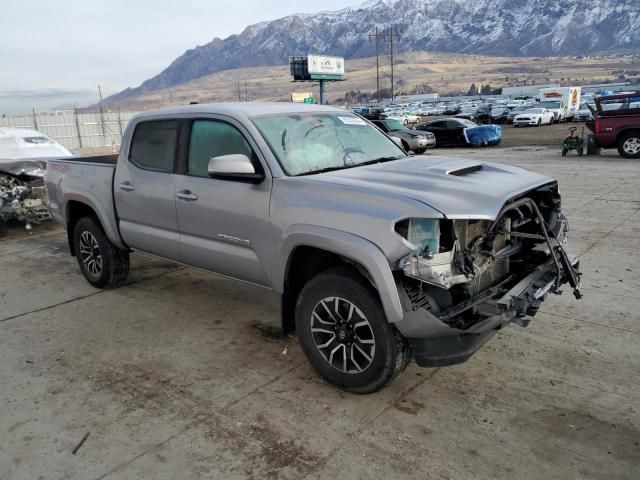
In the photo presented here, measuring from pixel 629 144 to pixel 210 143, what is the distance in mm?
14965

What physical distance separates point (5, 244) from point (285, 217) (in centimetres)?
667

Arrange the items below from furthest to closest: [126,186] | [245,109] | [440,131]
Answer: [440,131] → [126,186] → [245,109]

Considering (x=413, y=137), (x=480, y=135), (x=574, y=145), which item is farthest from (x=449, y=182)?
(x=480, y=135)

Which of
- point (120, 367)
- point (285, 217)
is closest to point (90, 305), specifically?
point (120, 367)

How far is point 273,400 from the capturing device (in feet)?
11.7

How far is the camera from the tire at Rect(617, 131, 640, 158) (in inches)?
606

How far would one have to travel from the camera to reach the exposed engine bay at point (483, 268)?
3.09 m

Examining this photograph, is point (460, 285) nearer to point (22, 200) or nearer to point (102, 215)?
point (102, 215)

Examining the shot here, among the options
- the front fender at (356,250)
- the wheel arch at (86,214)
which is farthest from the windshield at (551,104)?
the front fender at (356,250)

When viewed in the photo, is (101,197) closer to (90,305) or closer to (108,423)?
(90,305)

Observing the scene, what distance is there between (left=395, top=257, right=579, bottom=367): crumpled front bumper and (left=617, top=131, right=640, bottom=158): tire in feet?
47.6

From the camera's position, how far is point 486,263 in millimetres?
3426

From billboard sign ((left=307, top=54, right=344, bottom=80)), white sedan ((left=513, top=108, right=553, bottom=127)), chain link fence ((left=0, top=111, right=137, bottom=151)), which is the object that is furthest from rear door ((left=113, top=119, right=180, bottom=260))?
billboard sign ((left=307, top=54, right=344, bottom=80))

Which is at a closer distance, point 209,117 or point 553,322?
point 209,117
